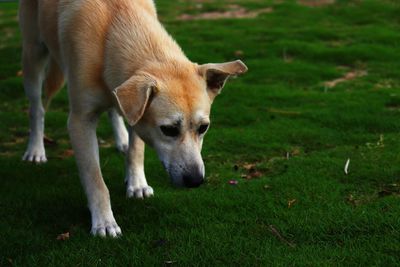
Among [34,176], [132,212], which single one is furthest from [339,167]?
[34,176]

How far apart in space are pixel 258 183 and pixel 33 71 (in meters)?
2.73

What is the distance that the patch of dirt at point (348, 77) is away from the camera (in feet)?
31.7

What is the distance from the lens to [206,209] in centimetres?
511

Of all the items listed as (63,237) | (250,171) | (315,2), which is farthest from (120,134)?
(315,2)

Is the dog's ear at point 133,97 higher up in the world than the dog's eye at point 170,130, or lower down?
higher up

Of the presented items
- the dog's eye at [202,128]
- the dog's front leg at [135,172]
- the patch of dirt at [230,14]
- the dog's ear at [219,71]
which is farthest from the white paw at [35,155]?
the patch of dirt at [230,14]

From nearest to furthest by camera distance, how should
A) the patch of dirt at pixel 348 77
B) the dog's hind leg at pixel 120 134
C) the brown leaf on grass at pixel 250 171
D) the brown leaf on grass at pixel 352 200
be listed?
the brown leaf on grass at pixel 352 200
the brown leaf on grass at pixel 250 171
the dog's hind leg at pixel 120 134
the patch of dirt at pixel 348 77

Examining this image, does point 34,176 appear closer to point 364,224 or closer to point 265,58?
point 364,224

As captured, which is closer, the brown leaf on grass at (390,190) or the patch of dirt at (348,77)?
the brown leaf on grass at (390,190)

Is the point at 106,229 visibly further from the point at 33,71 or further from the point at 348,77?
the point at 348,77

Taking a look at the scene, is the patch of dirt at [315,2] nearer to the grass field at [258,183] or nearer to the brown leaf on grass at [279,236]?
the grass field at [258,183]

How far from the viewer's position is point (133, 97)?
4266 mm

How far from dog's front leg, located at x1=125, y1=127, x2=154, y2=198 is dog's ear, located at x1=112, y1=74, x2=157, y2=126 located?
4.29 feet

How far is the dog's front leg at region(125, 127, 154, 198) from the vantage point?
18.3 feet
